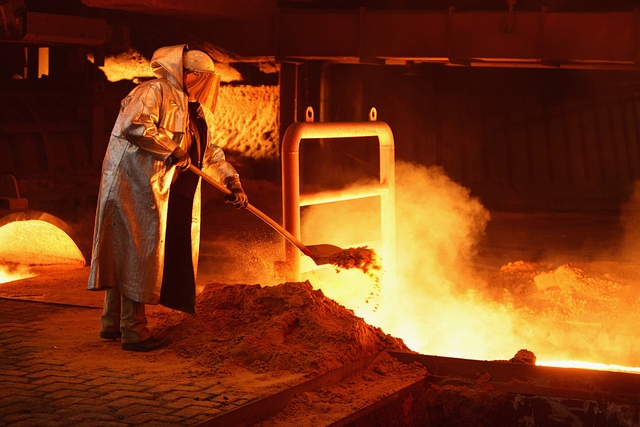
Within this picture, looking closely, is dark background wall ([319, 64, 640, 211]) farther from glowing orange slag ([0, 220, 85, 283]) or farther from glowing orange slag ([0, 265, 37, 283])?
glowing orange slag ([0, 265, 37, 283])

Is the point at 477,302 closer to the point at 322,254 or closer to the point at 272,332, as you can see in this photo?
the point at 322,254

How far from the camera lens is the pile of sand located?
4496 millimetres

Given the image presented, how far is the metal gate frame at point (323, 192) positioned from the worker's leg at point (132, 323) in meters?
1.36

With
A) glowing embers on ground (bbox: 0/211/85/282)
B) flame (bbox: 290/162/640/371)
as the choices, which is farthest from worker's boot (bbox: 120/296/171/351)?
glowing embers on ground (bbox: 0/211/85/282)

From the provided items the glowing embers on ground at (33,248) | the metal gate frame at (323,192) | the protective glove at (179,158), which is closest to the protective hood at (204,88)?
the protective glove at (179,158)

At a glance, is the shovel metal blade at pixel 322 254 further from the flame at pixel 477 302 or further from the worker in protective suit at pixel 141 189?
the worker in protective suit at pixel 141 189

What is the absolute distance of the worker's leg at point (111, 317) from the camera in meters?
4.90

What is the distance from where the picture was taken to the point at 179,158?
4.60 meters

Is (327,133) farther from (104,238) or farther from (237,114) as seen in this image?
(237,114)

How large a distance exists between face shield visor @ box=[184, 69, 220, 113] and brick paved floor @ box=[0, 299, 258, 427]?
4.83 ft

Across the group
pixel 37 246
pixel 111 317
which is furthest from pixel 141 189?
pixel 37 246

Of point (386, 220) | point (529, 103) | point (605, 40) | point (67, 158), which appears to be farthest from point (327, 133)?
point (529, 103)

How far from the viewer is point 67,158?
9.61m

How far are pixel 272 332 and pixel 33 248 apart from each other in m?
3.78
